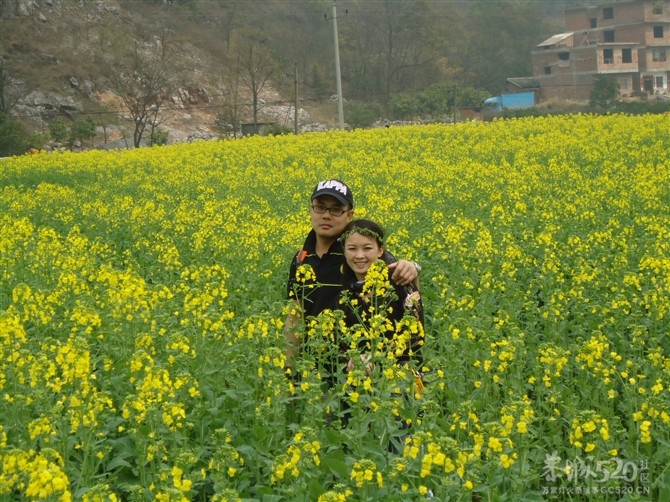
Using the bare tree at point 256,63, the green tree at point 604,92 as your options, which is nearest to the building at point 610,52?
the green tree at point 604,92

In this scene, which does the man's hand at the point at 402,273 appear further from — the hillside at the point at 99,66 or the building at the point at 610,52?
the building at the point at 610,52

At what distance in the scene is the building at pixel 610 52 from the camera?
228 feet

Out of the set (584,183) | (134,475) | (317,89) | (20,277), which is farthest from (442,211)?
(317,89)

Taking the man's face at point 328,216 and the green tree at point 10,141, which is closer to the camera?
the man's face at point 328,216

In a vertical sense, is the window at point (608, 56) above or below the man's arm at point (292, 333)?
above

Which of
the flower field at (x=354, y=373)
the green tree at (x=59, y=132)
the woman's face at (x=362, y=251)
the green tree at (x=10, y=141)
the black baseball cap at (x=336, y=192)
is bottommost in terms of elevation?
the flower field at (x=354, y=373)

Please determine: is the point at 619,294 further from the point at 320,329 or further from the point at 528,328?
the point at 320,329

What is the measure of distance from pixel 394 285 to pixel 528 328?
1.81m

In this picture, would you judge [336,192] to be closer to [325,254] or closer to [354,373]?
[325,254]

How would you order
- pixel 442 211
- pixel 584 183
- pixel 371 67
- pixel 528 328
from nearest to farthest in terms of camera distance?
pixel 528 328 → pixel 442 211 → pixel 584 183 → pixel 371 67

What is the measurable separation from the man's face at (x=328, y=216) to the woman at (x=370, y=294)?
10 cm

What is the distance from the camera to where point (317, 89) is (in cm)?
7125

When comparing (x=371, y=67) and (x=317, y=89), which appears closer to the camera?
(x=317, y=89)

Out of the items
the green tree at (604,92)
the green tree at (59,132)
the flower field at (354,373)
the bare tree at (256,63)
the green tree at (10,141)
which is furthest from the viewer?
the bare tree at (256,63)
